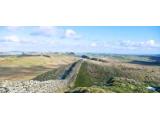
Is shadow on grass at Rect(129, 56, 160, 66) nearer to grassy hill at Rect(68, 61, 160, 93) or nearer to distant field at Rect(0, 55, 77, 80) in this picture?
grassy hill at Rect(68, 61, 160, 93)

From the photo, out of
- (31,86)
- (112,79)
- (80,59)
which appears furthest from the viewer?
(80,59)

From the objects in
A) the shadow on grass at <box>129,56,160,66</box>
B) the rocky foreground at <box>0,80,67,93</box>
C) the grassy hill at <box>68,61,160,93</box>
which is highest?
the shadow on grass at <box>129,56,160,66</box>

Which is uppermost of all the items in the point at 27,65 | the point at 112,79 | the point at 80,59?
the point at 80,59

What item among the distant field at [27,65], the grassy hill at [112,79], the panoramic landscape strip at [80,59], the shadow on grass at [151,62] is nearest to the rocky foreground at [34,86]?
the panoramic landscape strip at [80,59]

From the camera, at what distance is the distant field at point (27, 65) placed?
11445 millimetres

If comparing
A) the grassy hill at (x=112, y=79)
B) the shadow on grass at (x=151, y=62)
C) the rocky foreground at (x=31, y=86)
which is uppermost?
the shadow on grass at (x=151, y=62)

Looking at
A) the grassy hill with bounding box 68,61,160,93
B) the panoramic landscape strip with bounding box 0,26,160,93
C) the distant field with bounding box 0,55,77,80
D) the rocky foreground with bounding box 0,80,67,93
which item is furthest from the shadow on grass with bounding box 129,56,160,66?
the rocky foreground with bounding box 0,80,67,93

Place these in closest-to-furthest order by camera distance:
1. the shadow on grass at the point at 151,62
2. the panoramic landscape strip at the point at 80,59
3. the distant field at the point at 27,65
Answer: the panoramic landscape strip at the point at 80,59 → the shadow on grass at the point at 151,62 → the distant field at the point at 27,65

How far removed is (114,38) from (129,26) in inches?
23.1

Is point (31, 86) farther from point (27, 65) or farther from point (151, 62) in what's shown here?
point (151, 62)

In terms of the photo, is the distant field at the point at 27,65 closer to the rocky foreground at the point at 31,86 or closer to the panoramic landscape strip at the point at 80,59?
the panoramic landscape strip at the point at 80,59

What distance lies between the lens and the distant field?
11.4 m

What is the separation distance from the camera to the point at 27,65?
11.7 metres

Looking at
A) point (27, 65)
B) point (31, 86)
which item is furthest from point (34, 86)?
point (27, 65)
